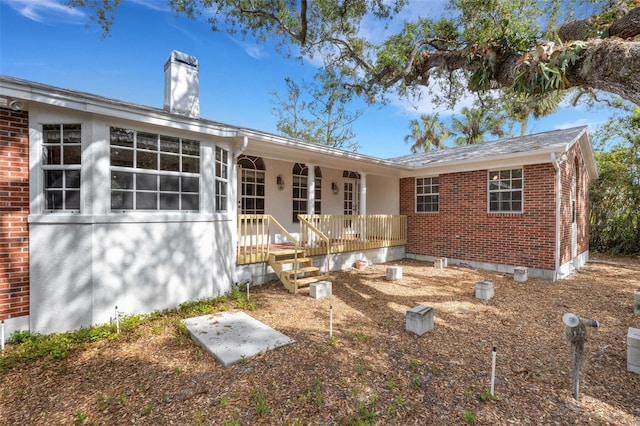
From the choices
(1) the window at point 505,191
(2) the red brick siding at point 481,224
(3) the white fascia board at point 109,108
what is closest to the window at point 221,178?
(3) the white fascia board at point 109,108

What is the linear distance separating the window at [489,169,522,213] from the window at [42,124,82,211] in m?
10.2

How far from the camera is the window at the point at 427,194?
10.6 meters

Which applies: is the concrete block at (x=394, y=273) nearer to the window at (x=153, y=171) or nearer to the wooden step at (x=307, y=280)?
the wooden step at (x=307, y=280)

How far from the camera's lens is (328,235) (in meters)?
8.72

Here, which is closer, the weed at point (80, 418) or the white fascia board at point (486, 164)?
the weed at point (80, 418)

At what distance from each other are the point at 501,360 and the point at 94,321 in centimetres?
593

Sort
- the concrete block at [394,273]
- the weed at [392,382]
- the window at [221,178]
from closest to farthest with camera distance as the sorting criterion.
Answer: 1. the weed at [392,382]
2. the window at [221,178]
3. the concrete block at [394,273]

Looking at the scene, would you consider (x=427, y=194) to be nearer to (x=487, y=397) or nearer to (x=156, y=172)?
(x=487, y=397)

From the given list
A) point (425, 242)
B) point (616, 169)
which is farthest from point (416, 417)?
point (616, 169)

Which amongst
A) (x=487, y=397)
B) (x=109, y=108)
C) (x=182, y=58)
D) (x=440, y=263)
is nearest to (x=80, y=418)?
(x=487, y=397)

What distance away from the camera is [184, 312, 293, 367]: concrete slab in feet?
12.6

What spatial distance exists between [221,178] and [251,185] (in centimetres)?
276

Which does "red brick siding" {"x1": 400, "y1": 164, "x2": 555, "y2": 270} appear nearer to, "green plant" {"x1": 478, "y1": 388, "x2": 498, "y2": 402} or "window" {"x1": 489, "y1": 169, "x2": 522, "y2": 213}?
"window" {"x1": 489, "y1": 169, "x2": 522, "y2": 213}

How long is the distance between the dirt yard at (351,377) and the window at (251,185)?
13.8ft
